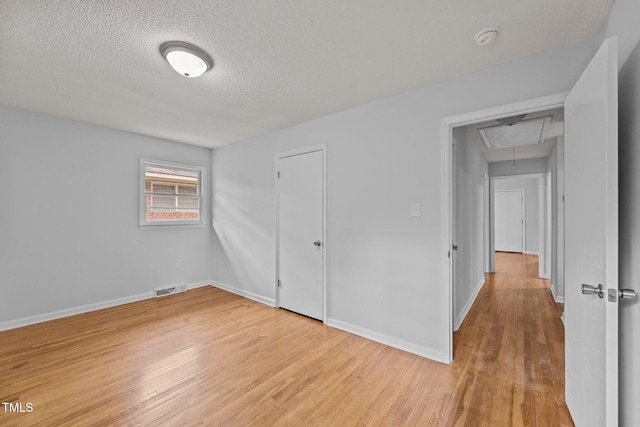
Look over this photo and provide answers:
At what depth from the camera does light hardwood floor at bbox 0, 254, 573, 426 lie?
1.71m

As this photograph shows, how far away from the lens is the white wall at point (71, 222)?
3.01 metres

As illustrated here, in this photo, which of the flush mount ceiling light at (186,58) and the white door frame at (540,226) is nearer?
the flush mount ceiling light at (186,58)

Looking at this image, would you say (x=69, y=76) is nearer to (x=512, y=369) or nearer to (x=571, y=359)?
(x=571, y=359)

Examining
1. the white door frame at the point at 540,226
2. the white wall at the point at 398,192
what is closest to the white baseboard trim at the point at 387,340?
the white wall at the point at 398,192

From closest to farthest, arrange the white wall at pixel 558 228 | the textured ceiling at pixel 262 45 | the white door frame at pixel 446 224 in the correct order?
the textured ceiling at pixel 262 45, the white door frame at pixel 446 224, the white wall at pixel 558 228

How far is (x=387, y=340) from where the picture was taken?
8.66 ft

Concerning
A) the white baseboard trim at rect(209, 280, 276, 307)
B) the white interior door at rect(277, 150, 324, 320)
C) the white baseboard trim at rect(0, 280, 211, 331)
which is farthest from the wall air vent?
the white interior door at rect(277, 150, 324, 320)

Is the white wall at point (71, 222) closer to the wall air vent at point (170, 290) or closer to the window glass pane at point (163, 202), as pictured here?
the wall air vent at point (170, 290)

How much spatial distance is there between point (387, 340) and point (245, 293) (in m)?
2.38

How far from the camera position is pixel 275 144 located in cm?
377

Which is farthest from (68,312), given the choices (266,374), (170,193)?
(266,374)

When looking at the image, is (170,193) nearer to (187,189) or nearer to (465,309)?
(187,189)

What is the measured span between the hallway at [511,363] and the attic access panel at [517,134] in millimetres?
2350

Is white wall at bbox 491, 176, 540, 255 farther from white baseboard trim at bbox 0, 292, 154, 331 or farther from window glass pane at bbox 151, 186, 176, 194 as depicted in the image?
white baseboard trim at bbox 0, 292, 154, 331
